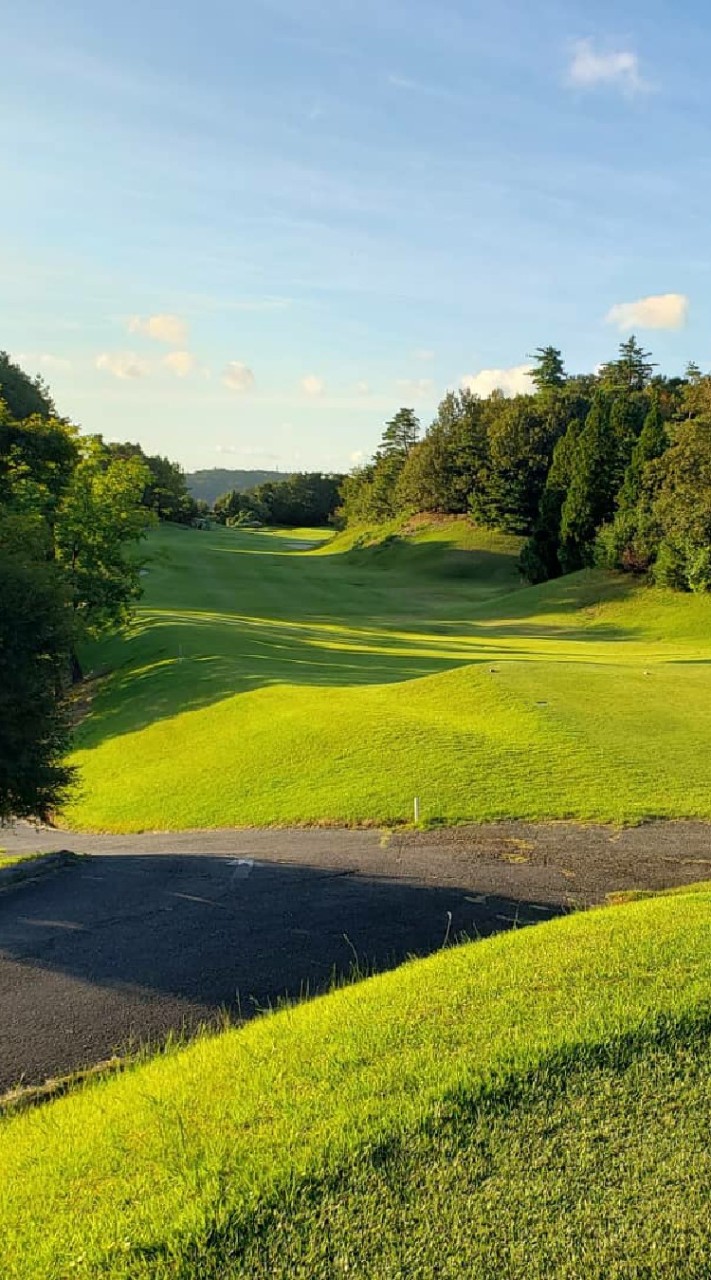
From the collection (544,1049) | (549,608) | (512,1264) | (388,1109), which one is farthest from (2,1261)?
(549,608)

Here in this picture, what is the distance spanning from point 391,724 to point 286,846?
6171mm

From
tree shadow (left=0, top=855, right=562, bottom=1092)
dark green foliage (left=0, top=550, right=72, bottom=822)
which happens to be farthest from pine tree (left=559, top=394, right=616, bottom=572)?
tree shadow (left=0, top=855, right=562, bottom=1092)

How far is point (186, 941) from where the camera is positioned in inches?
328

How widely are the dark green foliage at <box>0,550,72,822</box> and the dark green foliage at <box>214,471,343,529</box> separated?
371 ft

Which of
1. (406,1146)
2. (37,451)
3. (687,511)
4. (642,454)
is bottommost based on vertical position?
(406,1146)

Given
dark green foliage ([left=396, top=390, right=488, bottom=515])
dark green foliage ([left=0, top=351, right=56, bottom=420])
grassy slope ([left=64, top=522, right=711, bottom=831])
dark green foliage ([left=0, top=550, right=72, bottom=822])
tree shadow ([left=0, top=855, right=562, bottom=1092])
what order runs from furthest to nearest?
dark green foliage ([left=396, top=390, right=488, bottom=515]) → dark green foliage ([left=0, top=351, right=56, bottom=420]) → grassy slope ([left=64, top=522, right=711, bottom=831]) → dark green foliage ([left=0, top=550, right=72, bottom=822]) → tree shadow ([left=0, top=855, right=562, bottom=1092])

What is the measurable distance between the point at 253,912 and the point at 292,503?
120469 millimetres

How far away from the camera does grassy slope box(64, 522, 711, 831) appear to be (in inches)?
569

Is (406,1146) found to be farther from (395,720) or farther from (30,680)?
(395,720)

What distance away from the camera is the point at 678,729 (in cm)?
1725

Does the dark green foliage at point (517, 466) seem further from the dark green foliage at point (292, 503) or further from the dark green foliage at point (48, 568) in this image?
the dark green foliage at point (292, 503)

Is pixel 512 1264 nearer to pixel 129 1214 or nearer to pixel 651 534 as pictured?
pixel 129 1214

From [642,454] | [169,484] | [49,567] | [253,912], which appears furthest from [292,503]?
[253,912]

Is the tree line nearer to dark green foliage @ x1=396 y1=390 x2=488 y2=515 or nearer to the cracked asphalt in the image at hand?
the cracked asphalt
